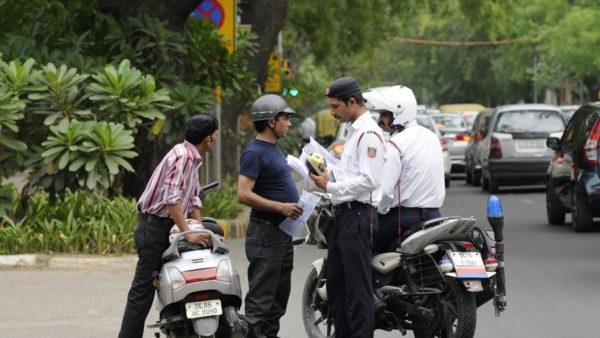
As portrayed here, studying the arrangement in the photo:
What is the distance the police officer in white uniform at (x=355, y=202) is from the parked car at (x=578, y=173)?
9383 mm

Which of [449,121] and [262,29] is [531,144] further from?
[449,121]

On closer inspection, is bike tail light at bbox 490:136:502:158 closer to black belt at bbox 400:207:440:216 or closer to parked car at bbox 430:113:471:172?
parked car at bbox 430:113:471:172

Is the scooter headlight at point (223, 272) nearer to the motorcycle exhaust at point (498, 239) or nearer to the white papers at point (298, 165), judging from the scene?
the white papers at point (298, 165)

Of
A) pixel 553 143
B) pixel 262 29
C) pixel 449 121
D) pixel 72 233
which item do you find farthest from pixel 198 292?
pixel 449 121

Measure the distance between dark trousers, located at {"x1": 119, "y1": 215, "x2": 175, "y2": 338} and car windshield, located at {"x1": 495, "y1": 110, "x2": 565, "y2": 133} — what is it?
60.4ft

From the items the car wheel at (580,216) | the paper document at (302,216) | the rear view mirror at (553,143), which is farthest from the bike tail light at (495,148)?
the paper document at (302,216)

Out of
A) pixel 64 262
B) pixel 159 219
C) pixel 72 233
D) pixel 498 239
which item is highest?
pixel 159 219

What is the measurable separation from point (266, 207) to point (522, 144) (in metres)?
18.2

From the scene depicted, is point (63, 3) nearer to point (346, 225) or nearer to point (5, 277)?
point (5, 277)

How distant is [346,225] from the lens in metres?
8.62

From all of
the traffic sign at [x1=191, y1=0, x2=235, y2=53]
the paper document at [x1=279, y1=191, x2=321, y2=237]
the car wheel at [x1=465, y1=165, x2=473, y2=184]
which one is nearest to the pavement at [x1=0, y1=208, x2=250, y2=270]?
the traffic sign at [x1=191, y1=0, x2=235, y2=53]

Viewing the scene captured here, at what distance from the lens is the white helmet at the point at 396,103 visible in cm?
909

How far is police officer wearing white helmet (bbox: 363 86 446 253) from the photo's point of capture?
357 inches

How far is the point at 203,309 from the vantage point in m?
8.40
